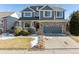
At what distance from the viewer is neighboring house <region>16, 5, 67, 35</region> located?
11203mm

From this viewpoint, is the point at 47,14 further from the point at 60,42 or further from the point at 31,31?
the point at 60,42

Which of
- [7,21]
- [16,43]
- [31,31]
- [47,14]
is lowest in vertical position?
[16,43]

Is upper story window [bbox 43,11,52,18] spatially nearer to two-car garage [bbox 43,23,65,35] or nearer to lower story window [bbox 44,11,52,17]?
lower story window [bbox 44,11,52,17]

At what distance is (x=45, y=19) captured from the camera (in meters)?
11.2

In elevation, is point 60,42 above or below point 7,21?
below

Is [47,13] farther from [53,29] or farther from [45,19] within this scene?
[53,29]

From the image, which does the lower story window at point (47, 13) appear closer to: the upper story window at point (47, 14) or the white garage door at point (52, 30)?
the upper story window at point (47, 14)

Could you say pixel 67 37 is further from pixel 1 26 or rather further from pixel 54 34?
pixel 1 26

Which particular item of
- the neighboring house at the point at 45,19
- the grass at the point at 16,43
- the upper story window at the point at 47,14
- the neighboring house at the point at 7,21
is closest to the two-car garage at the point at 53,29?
the neighboring house at the point at 45,19

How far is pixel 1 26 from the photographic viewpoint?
11234 mm

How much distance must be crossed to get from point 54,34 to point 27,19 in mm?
486

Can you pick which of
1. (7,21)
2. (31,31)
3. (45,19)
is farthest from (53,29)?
(7,21)

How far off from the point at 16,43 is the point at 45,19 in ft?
1.94
